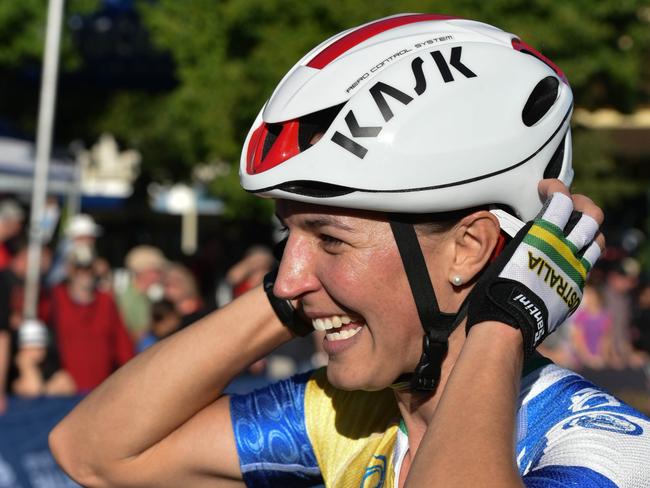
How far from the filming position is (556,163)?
112 inches

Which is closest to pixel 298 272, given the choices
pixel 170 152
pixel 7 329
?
pixel 7 329

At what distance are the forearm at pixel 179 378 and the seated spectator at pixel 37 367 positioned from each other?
5.26 metres

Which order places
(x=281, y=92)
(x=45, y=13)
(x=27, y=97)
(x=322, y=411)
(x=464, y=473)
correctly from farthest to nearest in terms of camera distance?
(x=27, y=97), (x=45, y=13), (x=322, y=411), (x=281, y=92), (x=464, y=473)

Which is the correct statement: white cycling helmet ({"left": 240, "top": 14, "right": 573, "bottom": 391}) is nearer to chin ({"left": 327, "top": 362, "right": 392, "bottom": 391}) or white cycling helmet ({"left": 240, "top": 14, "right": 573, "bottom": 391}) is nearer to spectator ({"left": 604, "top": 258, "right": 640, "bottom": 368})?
chin ({"left": 327, "top": 362, "right": 392, "bottom": 391})

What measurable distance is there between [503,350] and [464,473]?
309 mm

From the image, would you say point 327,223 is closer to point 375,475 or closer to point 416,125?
point 416,125

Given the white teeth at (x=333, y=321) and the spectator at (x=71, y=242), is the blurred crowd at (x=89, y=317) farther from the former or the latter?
the white teeth at (x=333, y=321)

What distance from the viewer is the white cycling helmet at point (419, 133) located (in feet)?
8.58

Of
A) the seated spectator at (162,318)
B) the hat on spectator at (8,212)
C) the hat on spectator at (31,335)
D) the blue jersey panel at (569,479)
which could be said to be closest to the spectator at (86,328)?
the hat on spectator at (31,335)

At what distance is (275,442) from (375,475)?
13.9 inches

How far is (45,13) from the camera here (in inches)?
595

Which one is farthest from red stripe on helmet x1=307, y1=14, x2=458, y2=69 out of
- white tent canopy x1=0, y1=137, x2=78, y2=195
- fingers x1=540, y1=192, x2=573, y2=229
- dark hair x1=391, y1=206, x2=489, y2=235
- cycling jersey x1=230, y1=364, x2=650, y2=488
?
white tent canopy x1=0, y1=137, x2=78, y2=195

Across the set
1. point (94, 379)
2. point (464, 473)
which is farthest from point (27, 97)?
point (464, 473)

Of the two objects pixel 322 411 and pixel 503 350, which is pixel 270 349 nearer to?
pixel 322 411
